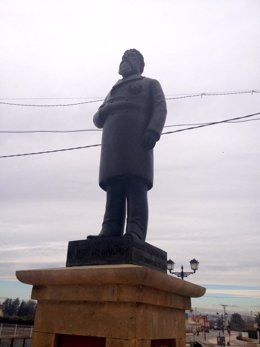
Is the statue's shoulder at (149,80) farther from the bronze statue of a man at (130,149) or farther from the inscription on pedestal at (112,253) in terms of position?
the inscription on pedestal at (112,253)

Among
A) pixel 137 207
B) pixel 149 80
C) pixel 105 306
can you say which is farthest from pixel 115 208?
pixel 149 80

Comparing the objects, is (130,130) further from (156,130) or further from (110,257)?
(110,257)

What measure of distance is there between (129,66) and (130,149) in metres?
1.54

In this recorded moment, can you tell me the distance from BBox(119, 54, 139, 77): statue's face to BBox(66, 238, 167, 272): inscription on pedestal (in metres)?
2.69

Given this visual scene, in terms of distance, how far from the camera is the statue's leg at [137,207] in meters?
4.25

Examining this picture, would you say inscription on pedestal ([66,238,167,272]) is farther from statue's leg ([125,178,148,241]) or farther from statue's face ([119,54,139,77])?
statue's face ([119,54,139,77])

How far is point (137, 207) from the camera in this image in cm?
443

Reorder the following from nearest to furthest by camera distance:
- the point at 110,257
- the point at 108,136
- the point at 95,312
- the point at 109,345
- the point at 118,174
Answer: the point at 109,345 < the point at 95,312 < the point at 110,257 < the point at 118,174 < the point at 108,136

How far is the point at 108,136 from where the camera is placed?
4.83m

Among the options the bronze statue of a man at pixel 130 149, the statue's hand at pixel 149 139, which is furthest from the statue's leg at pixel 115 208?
the statue's hand at pixel 149 139

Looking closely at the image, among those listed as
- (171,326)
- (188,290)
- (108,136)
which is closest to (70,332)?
(171,326)

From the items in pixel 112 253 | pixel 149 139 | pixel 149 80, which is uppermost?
pixel 149 80

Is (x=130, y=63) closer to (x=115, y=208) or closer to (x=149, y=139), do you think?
(x=149, y=139)

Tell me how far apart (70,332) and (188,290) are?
1.50 metres
